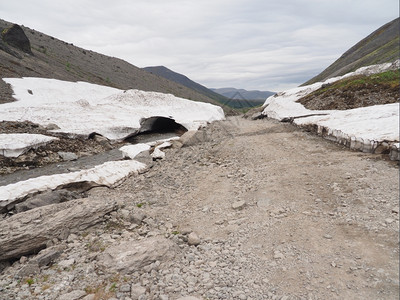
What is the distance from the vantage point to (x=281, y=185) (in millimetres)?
8070

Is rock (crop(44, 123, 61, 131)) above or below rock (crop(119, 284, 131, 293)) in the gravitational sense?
above

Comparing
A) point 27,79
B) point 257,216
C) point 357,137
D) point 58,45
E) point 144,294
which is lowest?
point 144,294

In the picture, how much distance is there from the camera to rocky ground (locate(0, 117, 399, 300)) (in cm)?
439

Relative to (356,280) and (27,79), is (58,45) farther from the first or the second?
(356,280)

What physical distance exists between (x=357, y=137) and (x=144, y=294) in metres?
10.5

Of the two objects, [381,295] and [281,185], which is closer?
[381,295]

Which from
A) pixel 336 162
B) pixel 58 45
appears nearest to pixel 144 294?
pixel 336 162

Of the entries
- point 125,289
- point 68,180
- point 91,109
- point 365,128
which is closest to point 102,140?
point 91,109

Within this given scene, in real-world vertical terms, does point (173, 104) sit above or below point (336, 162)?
above

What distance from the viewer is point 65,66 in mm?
54719

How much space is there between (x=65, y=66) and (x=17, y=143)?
155ft

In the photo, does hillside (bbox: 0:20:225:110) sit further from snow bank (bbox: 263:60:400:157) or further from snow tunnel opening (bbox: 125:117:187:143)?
snow bank (bbox: 263:60:400:157)

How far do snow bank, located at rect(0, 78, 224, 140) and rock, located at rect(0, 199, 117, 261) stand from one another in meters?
13.8

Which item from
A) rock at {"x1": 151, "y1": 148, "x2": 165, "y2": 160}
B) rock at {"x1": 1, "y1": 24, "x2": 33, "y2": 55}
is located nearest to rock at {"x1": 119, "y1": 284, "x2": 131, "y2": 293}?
rock at {"x1": 151, "y1": 148, "x2": 165, "y2": 160}
